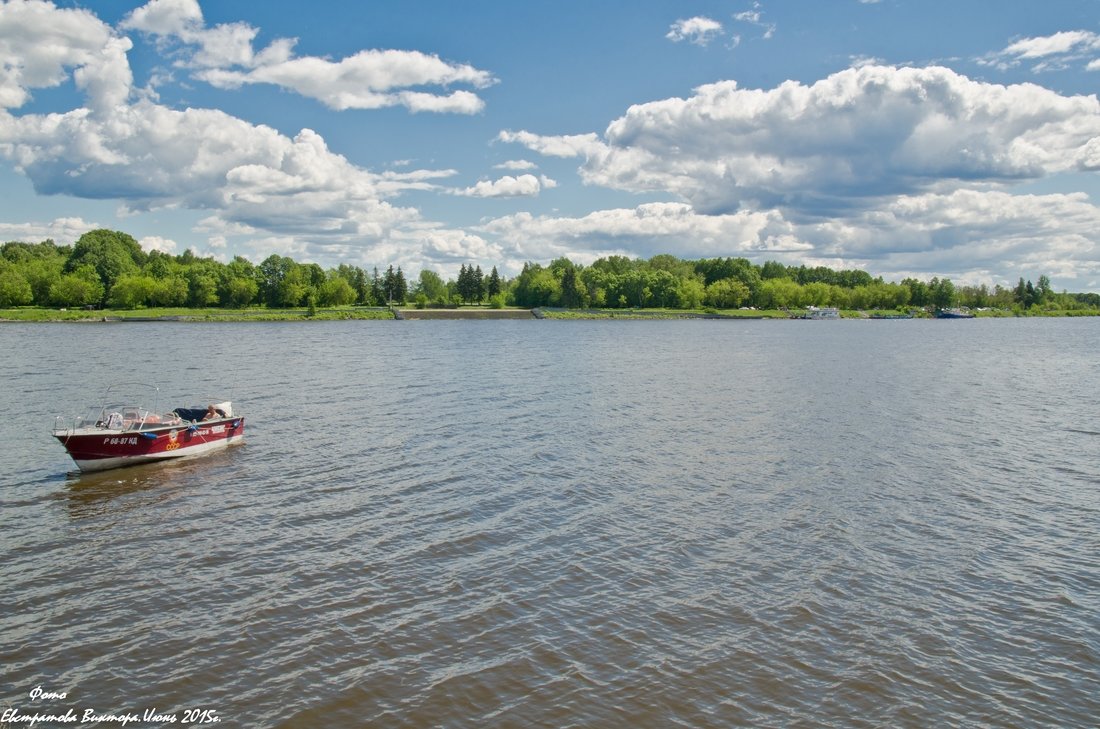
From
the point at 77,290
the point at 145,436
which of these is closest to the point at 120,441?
the point at 145,436

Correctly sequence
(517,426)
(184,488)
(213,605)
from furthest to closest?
(517,426) → (184,488) → (213,605)

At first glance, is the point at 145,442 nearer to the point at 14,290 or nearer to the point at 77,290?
→ the point at 14,290

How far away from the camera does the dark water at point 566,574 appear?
13.2 m

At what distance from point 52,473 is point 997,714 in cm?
3215

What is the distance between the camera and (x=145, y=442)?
30.7 m

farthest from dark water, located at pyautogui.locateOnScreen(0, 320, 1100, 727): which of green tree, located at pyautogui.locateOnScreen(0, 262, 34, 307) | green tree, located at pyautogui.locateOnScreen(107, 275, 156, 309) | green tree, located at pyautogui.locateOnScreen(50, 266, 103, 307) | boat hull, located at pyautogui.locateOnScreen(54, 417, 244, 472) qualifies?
green tree, located at pyautogui.locateOnScreen(50, 266, 103, 307)

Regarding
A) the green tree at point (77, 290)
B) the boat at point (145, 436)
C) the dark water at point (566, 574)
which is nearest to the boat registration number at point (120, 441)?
the boat at point (145, 436)

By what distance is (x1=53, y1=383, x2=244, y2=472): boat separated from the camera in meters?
29.1

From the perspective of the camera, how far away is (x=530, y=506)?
2436cm

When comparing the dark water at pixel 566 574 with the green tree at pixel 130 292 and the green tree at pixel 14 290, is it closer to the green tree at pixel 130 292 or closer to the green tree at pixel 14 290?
the green tree at pixel 14 290

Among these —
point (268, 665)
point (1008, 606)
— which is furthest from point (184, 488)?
point (1008, 606)

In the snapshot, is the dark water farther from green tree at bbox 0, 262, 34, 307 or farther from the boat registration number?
green tree at bbox 0, 262, 34, 307

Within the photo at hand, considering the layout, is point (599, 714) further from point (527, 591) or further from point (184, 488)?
point (184, 488)

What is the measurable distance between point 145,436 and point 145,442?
325mm
